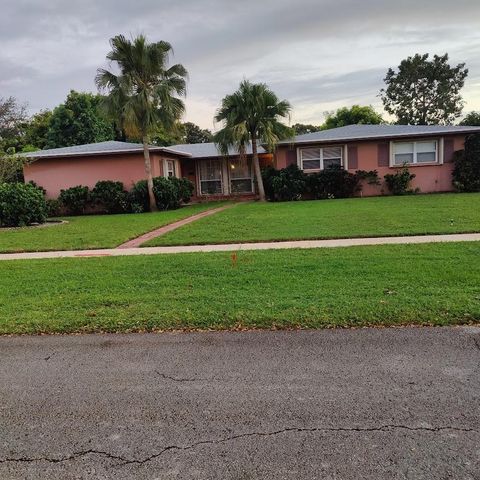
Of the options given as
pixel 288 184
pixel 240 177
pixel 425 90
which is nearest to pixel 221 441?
pixel 288 184

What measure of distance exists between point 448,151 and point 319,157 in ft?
20.8

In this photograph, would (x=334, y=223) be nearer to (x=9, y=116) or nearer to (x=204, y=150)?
(x=204, y=150)

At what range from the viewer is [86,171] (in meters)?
21.8

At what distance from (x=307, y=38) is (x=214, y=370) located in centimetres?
1524

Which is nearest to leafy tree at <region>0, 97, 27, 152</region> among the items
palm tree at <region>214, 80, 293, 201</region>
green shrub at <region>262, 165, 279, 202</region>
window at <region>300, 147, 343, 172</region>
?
palm tree at <region>214, 80, 293, 201</region>

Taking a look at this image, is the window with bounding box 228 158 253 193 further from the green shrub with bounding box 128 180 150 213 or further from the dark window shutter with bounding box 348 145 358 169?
the green shrub with bounding box 128 180 150 213

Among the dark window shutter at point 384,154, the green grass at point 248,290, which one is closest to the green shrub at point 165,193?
the dark window shutter at point 384,154

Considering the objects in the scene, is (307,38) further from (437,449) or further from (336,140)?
(437,449)

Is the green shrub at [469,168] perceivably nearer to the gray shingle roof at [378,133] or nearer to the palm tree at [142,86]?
the gray shingle roof at [378,133]

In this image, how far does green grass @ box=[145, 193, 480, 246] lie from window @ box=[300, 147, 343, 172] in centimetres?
751

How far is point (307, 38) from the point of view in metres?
16.4

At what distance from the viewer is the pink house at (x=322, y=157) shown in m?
21.7

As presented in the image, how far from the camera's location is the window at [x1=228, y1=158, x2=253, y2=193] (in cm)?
2633

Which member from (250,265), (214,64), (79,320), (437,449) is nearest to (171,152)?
(214,64)
